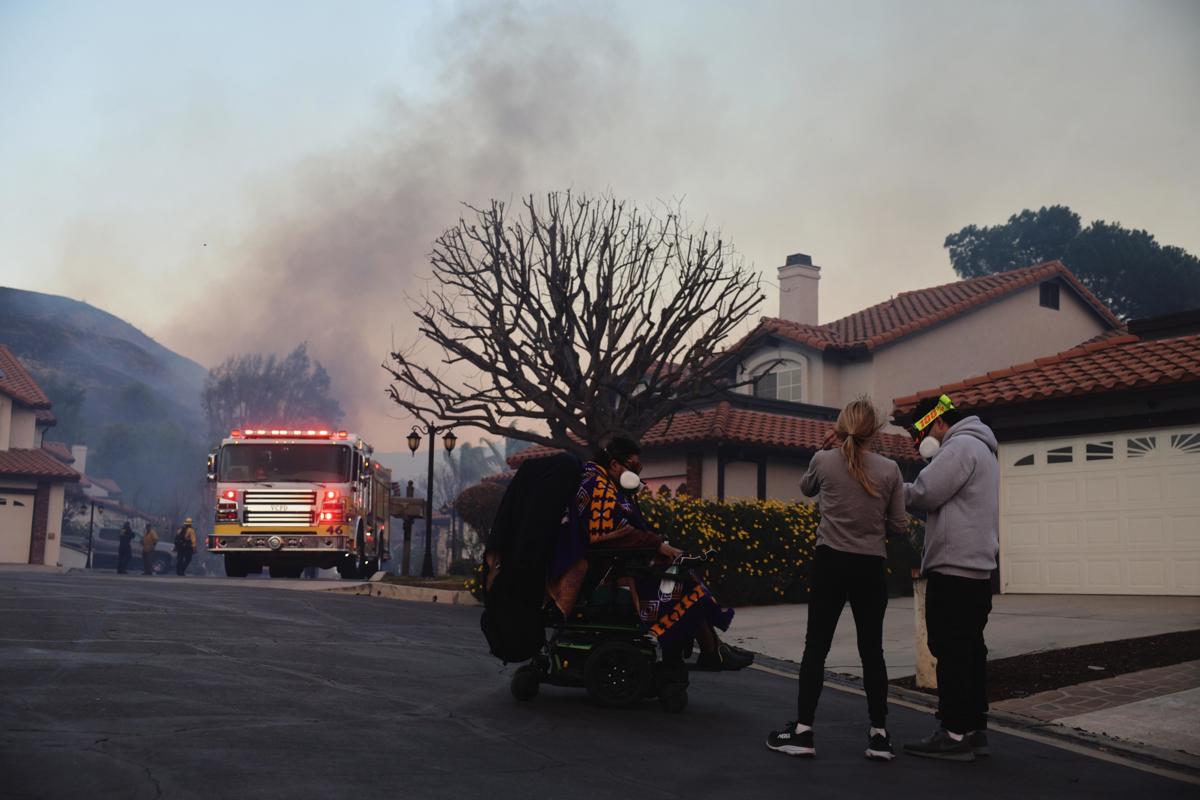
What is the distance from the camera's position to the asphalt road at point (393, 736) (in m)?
5.69

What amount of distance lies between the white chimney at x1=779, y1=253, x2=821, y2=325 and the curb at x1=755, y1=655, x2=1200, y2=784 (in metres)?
32.0

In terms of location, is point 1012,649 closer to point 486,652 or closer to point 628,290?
point 486,652

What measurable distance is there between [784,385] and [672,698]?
29.8 meters

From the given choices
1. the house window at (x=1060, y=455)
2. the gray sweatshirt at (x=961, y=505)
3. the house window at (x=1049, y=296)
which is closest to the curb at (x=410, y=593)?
the house window at (x=1060, y=455)

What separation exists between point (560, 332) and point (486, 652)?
16.7 metres

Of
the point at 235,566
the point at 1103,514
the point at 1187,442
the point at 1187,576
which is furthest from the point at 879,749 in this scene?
the point at 235,566

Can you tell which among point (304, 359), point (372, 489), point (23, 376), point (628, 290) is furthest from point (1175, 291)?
point (304, 359)

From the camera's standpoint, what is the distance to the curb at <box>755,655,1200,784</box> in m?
7.45

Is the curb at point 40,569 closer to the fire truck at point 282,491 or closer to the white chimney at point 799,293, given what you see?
the fire truck at point 282,491

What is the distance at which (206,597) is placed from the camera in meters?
16.9

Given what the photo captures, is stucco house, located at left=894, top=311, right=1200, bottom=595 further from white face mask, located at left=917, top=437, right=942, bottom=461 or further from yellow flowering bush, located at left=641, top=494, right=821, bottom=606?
white face mask, located at left=917, top=437, right=942, bottom=461

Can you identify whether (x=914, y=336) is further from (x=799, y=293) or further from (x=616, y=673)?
(x=616, y=673)

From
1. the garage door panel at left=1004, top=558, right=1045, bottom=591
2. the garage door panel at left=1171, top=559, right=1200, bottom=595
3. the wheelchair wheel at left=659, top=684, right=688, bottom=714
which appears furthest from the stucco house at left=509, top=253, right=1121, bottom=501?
the wheelchair wheel at left=659, top=684, right=688, bottom=714

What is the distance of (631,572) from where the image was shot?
8.41 metres
